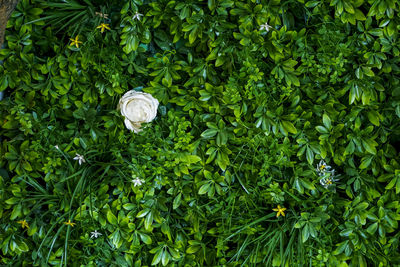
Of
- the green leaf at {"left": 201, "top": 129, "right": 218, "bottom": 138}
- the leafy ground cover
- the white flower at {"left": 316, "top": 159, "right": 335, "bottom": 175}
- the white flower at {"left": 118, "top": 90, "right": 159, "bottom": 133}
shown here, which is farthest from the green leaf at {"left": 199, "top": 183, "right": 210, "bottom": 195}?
the white flower at {"left": 316, "top": 159, "right": 335, "bottom": 175}

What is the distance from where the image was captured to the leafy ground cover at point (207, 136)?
1.80m

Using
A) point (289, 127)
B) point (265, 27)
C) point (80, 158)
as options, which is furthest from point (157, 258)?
point (265, 27)

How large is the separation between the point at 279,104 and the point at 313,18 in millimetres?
393

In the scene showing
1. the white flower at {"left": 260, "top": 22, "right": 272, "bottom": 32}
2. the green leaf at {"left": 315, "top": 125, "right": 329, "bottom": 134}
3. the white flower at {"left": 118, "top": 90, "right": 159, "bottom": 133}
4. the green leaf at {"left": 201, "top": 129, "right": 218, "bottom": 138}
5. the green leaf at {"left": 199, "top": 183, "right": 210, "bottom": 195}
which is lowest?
the green leaf at {"left": 199, "top": 183, "right": 210, "bottom": 195}

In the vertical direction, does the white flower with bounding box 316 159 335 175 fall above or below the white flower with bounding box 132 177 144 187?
below

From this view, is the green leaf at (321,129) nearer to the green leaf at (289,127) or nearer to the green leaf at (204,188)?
the green leaf at (289,127)

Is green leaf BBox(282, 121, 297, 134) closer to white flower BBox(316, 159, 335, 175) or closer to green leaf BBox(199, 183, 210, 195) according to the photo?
white flower BBox(316, 159, 335, 175)

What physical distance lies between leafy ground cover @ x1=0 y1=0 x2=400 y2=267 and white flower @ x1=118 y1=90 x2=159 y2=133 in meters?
0.05

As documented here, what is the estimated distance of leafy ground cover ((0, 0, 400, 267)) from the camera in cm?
180

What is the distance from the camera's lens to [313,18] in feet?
6.08

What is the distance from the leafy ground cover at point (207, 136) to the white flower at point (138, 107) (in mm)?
52

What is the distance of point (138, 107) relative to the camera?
1792mm

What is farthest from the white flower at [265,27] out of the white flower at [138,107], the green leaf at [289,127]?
the white flower at [138,107]

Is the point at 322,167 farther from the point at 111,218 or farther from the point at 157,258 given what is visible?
the point at 111,218
